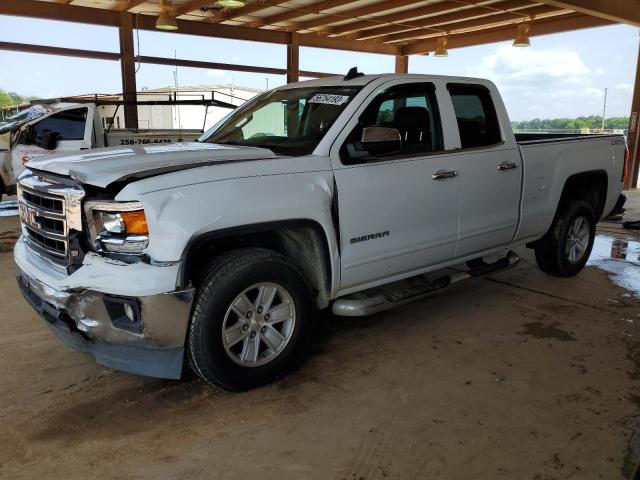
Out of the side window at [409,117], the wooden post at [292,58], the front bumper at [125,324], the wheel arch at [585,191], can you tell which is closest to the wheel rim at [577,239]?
the wheel arch at [585,191]

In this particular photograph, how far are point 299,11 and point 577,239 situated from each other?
10.2 m

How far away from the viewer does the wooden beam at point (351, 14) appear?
12.3 meters

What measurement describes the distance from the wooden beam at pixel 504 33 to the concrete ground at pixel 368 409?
36.0ft

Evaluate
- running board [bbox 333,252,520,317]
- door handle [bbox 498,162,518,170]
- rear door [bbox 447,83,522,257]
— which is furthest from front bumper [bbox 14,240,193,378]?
door handle [bbox 498,162,518,170]

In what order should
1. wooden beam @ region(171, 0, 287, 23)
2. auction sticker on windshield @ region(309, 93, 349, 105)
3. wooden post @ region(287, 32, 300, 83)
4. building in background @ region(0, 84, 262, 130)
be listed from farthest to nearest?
wooden post @ region(287, 32, 300, 83), building in background @ region(0, 84, 262, 130), wooden beam @ region(171, 0, 287, 23), auction sticker on windshield @ region(309, 93, 349, 105)

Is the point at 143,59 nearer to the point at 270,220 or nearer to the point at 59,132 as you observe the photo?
the point at 59,132

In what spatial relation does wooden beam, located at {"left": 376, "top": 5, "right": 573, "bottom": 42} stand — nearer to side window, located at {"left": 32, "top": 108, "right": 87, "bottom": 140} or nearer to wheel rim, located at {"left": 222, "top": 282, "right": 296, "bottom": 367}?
side window, located at {"left": 32, "top": 108, "right": 87, "bottom": 140}

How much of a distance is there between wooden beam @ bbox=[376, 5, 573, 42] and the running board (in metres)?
10.3

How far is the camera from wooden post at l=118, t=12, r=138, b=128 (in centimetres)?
1281

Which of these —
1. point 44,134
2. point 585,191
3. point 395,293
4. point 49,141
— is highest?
point 44,134

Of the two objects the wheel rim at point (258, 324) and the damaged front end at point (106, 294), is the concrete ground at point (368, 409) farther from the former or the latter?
the damaged front end at point (106, 294)

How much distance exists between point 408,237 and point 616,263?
3777 mm

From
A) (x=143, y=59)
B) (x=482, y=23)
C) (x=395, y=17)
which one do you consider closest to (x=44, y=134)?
(x=143, y=59)

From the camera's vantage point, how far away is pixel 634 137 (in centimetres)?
1292
